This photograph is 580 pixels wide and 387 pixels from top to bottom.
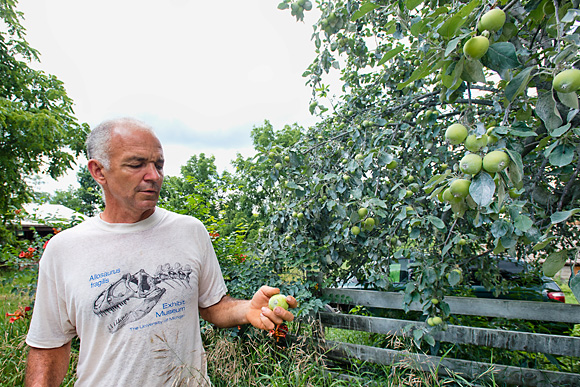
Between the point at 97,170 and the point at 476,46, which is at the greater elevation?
the point at 476,46

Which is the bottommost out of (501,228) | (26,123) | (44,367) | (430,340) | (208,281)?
(430,340)

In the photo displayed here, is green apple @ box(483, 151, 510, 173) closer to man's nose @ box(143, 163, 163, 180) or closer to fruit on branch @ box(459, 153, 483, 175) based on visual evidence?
fruit on branch @ box(459, 153, 483, 175)

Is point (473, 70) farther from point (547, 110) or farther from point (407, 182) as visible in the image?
point (407, 182)

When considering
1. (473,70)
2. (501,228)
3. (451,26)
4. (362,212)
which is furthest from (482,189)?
(362,212)

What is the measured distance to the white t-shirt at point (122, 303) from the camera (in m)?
1.25

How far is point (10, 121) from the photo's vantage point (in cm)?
905

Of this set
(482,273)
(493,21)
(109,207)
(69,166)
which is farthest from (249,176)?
(69,166)

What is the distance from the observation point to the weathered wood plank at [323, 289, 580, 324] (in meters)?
2.40

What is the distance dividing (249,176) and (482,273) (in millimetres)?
2368

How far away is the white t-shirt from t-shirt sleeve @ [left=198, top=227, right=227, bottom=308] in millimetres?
83

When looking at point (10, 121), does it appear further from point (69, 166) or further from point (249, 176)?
point (249, 176)

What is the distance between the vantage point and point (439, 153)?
239cm

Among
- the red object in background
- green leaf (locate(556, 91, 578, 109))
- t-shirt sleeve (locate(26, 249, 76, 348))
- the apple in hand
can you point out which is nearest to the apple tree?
green leaf (locate(556, 91, 578, 109))

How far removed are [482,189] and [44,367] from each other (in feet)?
5.51
